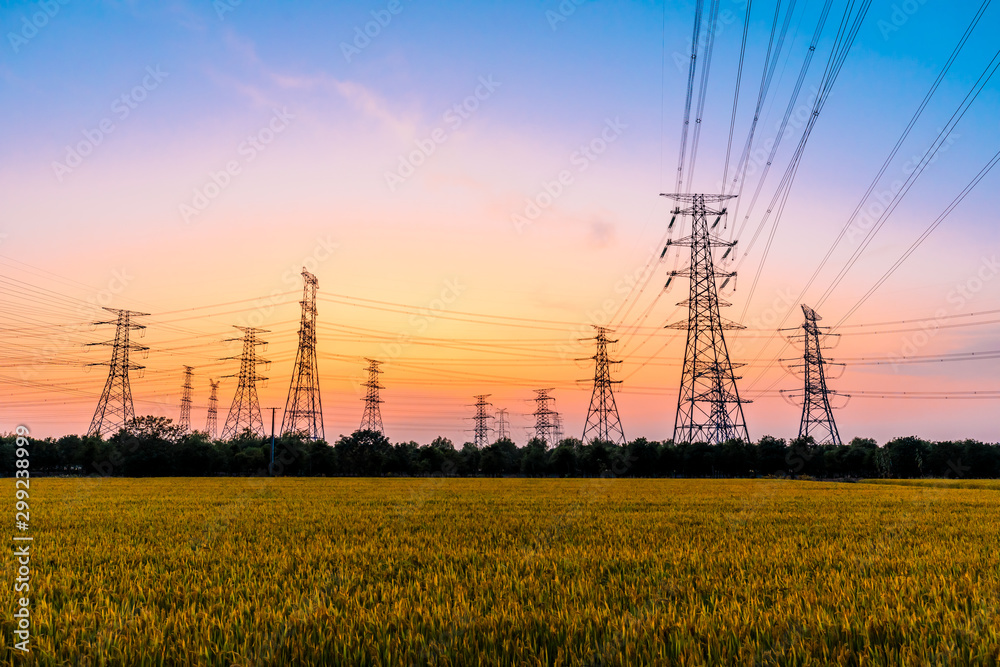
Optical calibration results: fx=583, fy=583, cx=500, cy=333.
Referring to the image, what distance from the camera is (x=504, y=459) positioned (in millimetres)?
98812

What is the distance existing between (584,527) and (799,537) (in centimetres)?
554

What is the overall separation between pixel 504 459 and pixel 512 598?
306 ft

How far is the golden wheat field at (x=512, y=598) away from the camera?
5398 millimetres

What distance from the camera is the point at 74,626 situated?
617 cm

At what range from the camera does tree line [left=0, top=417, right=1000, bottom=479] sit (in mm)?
84500

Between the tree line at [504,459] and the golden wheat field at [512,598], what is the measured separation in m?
72.9

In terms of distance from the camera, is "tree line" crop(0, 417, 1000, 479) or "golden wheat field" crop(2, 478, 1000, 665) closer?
"golden wheat field" crop(2, 478, 1000, 665)

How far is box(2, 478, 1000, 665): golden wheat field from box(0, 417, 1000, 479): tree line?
72.9 metres

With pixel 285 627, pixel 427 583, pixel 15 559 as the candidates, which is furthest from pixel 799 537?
pixel 15 559

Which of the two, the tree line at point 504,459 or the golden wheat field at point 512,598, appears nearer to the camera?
the golden wheat field at point 512,598

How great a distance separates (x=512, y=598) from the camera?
719cm

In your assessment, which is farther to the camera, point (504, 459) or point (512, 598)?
point (504, 459)

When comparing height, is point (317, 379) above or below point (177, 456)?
above

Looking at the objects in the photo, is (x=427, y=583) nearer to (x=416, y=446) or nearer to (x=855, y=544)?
(x=855, y=544)
